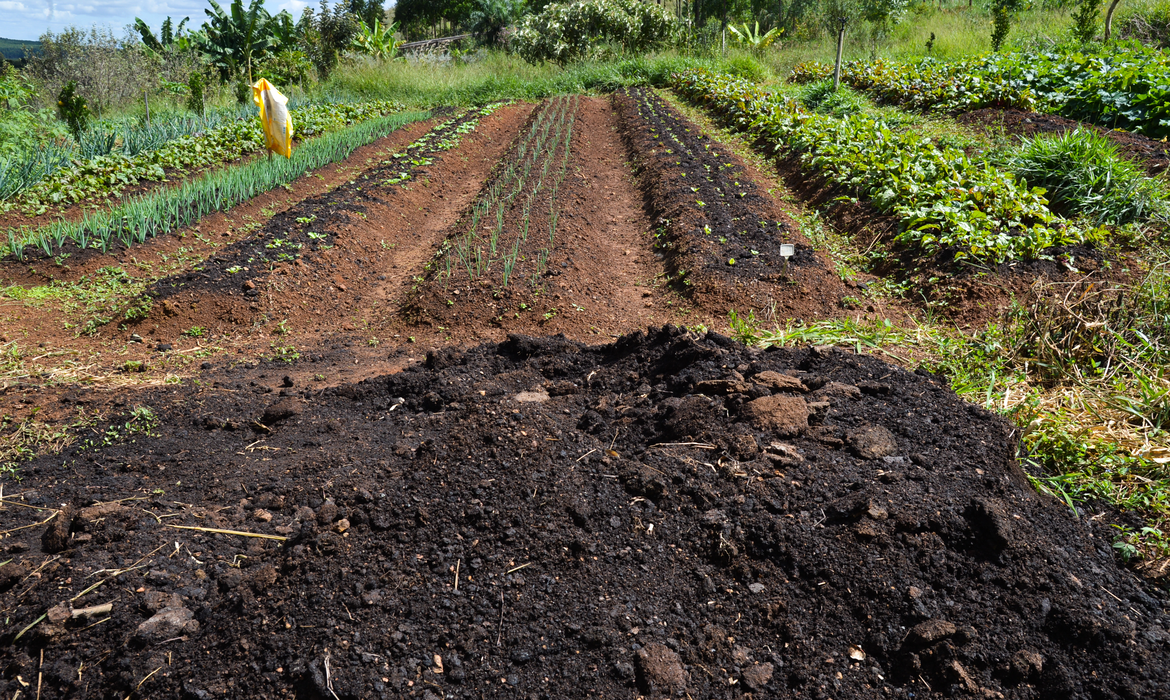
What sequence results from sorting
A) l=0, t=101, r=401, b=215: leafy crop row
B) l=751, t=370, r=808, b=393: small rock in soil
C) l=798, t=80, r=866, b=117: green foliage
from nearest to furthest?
l=751, t=370, r=808, b=393: small rock in soil, l=0, t=101, r=401, b=215: leafy crop row, l=798, t=80, r=866, b=117: green foliage

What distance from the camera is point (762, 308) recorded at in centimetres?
505

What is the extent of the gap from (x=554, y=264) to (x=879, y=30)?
78.6 feet

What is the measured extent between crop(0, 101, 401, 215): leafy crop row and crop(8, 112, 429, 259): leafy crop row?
85 centimetres

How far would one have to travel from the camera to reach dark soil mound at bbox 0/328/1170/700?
1.92 meters

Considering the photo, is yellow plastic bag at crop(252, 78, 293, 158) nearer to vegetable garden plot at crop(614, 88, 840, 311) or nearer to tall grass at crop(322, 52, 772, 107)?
vegetable garden plot at crop(614, 88, 840, 311)

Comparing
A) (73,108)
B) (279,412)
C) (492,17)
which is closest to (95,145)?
(73,108)

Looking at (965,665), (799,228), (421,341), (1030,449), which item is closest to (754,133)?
(799,228)

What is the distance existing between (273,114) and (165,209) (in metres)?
1.59

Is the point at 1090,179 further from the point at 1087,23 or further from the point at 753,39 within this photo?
the point at 753,39

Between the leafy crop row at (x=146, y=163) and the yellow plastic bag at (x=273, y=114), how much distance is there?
228 centimetres

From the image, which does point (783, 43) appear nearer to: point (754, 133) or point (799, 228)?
point (754, 133)

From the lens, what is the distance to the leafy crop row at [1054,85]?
8.60 metres

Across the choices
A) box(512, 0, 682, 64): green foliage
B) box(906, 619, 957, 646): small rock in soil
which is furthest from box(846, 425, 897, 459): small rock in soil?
box(512, 0, 682, 64): green foliage

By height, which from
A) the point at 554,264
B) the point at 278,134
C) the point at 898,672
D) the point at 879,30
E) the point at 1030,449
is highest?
the point at 879,30
